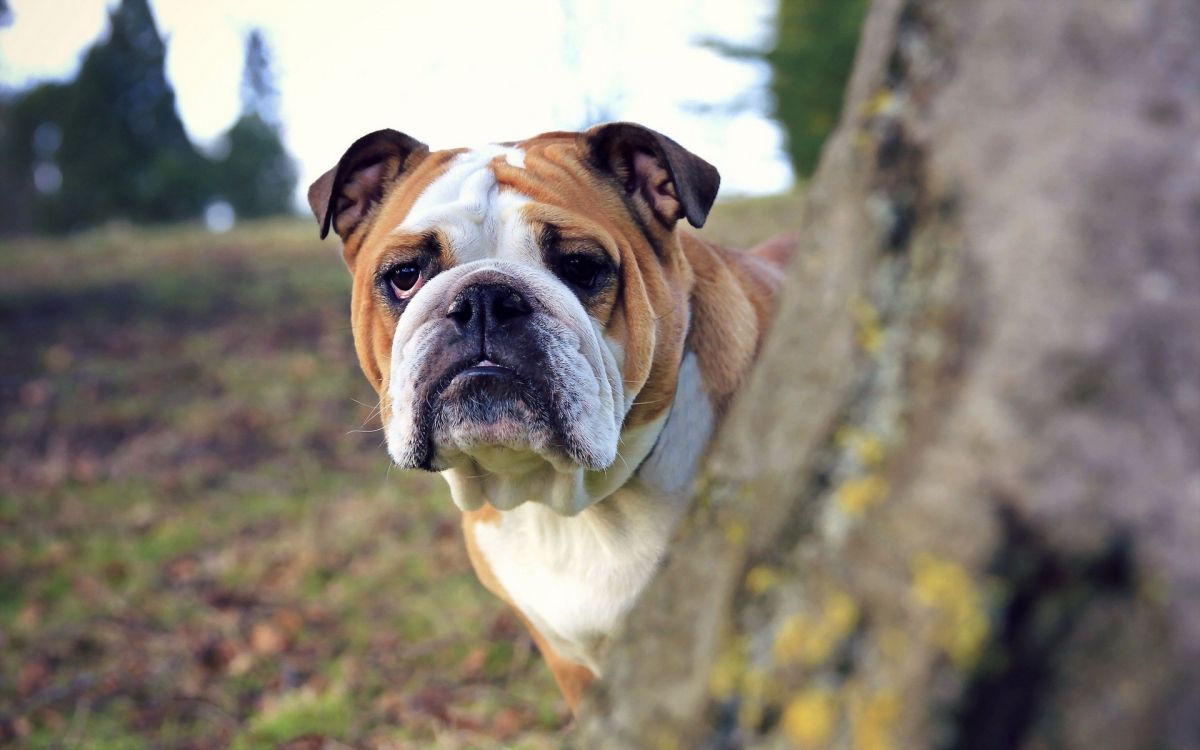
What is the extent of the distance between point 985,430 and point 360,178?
103 inches

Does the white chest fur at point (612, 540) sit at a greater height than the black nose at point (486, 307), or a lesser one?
lesser

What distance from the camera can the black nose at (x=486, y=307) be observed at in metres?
2.51

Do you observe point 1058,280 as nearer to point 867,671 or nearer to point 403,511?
point 867,671

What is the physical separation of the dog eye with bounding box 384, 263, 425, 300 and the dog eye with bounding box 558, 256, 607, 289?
0.41m

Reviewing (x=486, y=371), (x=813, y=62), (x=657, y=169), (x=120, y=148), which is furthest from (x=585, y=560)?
(x=120, y=148)

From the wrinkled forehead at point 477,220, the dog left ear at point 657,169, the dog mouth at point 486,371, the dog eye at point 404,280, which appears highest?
the dog left ear at point 657,169

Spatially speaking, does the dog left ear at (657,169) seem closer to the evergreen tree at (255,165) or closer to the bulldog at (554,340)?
the bulldog at (554,340)

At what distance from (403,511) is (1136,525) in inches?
233

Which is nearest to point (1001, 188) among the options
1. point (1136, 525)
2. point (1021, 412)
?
point (1021, 412)

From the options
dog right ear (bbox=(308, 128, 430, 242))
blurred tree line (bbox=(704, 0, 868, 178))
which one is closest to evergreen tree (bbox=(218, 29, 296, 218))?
blurred tree line (bbox=(704, 0, 868, 178))

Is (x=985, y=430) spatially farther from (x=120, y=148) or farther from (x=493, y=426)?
(x=120, y=148)

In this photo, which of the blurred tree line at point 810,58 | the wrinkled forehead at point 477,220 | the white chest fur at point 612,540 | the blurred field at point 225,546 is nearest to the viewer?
the wrinkled forehead at point 477,220

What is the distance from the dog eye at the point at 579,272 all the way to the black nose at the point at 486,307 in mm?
271

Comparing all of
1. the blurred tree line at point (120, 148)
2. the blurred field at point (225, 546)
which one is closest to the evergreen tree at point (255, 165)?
the blurred tree line at point (120, 148)
